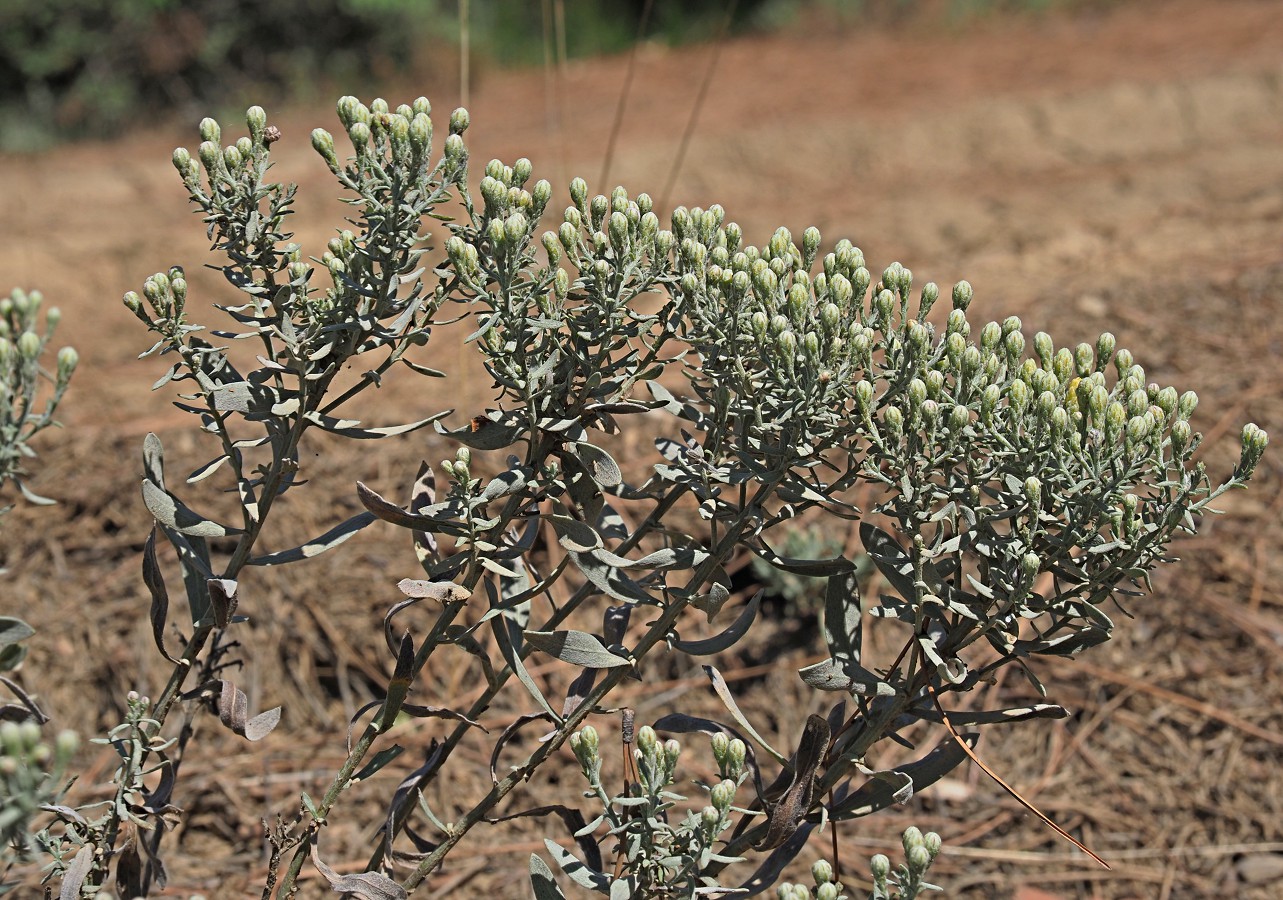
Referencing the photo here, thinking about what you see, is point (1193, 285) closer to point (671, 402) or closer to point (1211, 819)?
point (1211, 819)

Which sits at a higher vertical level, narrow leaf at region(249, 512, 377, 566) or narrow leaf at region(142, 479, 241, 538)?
narrow leaf at region(142, 479, 241, 538)

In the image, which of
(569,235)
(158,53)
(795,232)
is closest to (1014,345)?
(569,235)

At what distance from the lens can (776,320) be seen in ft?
4.86

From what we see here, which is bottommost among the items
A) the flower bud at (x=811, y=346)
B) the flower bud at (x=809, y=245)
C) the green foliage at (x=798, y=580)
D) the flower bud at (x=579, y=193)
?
the green foliage at (x=798, y=580)

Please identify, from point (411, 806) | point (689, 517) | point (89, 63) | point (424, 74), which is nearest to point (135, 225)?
point (89, 63)

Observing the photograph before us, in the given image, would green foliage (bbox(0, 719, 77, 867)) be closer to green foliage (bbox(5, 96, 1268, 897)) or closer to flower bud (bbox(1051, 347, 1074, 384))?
green foliage (bbox(5, 96, 1268, 897))

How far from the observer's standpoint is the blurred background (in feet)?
9.53

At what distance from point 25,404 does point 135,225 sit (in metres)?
6.68

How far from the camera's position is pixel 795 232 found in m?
6.55

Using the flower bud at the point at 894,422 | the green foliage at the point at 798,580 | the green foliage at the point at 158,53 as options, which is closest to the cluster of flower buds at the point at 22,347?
the flower bud at the point at 894,422

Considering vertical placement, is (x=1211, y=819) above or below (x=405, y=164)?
below

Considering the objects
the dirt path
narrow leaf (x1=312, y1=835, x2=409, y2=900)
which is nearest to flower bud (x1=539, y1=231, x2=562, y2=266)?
narrow leaf (x1=312, y1=835, x2=409, y2=900)

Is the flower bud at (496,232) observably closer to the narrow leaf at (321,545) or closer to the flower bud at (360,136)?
the flower bud at (360,136)

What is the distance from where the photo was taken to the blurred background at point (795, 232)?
291 centimetres
